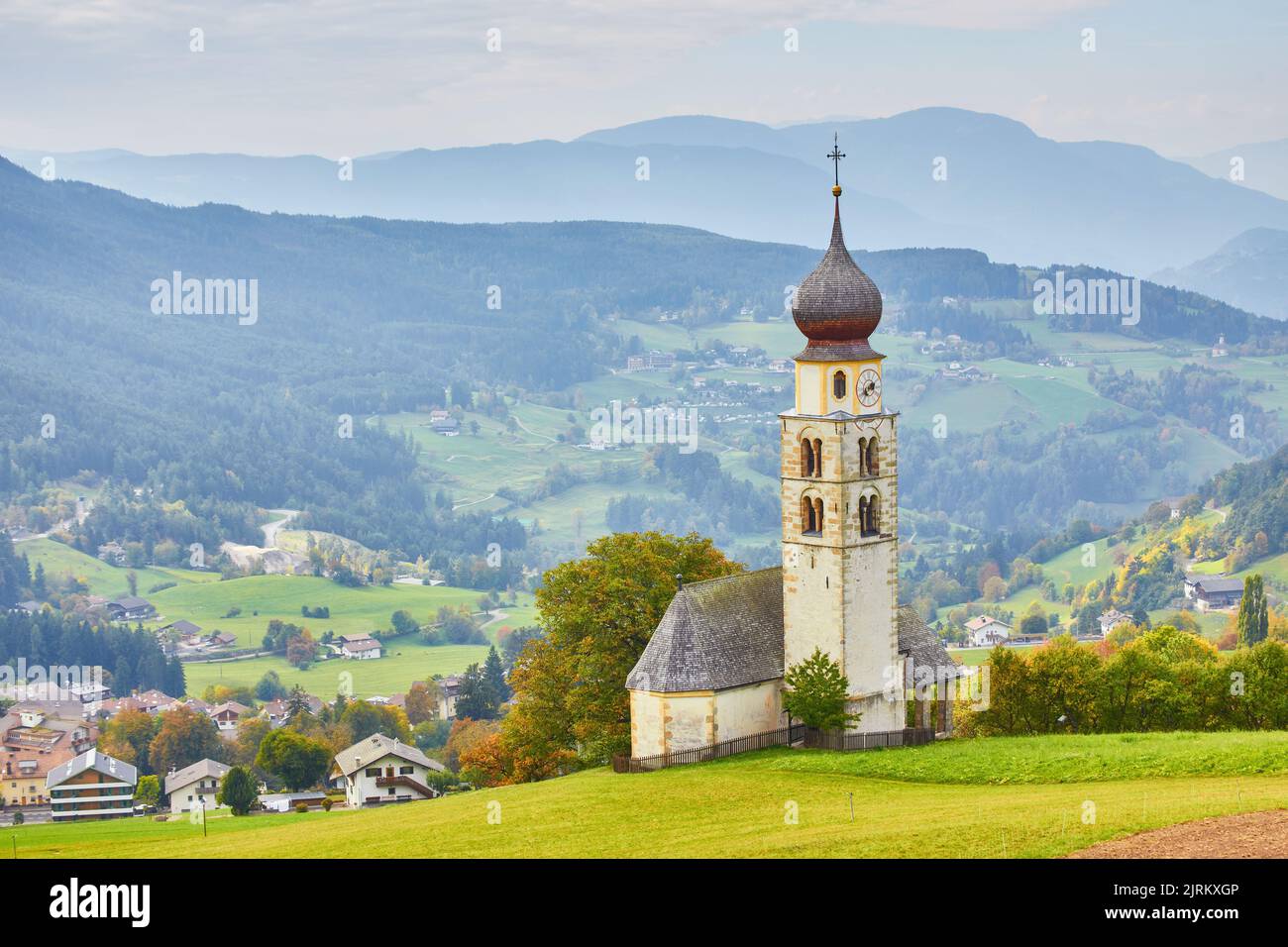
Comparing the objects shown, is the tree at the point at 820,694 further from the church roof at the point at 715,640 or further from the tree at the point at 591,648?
the tree at the point at 591,648

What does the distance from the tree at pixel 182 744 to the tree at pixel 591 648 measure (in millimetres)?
86980

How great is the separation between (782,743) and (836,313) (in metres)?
14.4

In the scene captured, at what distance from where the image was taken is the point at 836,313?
186 ft

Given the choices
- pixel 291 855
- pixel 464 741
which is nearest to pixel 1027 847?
pixel 291 855

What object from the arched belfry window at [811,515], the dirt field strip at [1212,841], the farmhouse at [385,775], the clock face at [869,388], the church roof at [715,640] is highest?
the clock face at [869,388]

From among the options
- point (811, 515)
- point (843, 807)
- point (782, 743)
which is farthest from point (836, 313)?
point (843, 807)

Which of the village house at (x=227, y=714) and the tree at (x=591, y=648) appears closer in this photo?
the tree at (x=591, y=648)

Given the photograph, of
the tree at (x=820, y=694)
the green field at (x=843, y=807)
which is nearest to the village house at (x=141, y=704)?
the tree at (x=820, y=694)

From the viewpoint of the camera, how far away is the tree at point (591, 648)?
202ft

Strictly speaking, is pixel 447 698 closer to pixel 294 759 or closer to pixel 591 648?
pixel 294 759

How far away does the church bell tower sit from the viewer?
5619 centimetres

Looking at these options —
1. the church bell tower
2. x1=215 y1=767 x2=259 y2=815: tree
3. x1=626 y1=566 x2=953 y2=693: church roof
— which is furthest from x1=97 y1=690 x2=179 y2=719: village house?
the church bell tower

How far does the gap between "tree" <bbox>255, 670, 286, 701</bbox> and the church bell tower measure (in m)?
143

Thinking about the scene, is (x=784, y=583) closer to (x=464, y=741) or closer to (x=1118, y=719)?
(x=1118, y=719)
